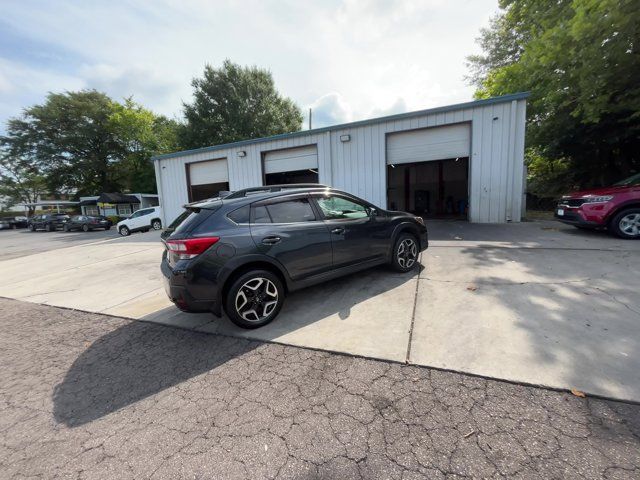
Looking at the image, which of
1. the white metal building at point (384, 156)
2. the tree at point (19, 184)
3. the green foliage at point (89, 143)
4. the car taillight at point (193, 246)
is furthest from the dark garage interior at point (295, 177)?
Result: the tree at point (19, 184)

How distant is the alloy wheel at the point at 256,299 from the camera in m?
3.08

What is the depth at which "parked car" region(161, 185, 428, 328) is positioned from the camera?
2.90 metres

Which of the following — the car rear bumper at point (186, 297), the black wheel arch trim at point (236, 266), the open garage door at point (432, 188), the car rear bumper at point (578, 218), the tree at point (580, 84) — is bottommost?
the car rear bumper at point (186, 297)

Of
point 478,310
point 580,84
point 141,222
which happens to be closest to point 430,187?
point 580,84

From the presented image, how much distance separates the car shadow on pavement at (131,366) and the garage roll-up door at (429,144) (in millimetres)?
9259

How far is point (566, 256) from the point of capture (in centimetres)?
496

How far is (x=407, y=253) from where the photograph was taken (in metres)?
4.61

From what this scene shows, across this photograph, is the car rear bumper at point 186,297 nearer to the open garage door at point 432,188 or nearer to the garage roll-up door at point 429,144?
the garage roll-up door at point 429,144

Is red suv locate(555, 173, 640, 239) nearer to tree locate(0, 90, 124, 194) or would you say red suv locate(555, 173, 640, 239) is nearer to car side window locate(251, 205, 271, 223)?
car side window locate(251, 205, 271, 223)

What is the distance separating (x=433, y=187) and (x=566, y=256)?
44.8ft

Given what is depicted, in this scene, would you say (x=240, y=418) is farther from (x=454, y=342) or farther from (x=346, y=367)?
(x=454, y=342)

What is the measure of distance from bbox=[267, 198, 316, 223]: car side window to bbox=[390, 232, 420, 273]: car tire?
64.6 inches

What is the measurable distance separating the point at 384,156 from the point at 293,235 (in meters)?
8.11

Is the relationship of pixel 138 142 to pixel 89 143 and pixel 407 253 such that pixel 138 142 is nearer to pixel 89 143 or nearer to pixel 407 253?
pixel 89 143
